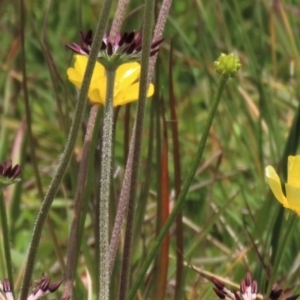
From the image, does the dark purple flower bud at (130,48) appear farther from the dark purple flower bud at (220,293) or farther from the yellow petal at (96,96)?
the dark purple flower bud at (220,293)

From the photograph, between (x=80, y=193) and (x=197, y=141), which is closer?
(x=80, y=193)

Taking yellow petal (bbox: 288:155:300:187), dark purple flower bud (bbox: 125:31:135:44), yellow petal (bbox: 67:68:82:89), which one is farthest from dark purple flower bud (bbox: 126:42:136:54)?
yellow petal (bbox: 288:155:300:187)

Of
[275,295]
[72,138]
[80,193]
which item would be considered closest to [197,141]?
[80,193]

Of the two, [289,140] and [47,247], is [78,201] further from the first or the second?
[47,247]

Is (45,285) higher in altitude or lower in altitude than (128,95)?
lower

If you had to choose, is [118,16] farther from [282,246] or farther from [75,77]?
[282,246]

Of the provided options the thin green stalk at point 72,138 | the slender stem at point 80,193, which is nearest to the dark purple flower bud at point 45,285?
the thin green stalk at point 72,138

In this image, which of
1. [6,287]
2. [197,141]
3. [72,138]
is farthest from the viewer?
[197,141]

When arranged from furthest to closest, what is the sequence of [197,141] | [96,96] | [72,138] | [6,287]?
[197,141] → [96,96] → [6,287] → [72,138]
